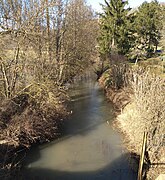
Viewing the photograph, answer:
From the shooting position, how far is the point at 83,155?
12.0m

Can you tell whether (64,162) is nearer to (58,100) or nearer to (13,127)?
(13,127)

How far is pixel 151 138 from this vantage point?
413 inches

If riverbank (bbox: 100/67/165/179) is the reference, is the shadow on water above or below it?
below

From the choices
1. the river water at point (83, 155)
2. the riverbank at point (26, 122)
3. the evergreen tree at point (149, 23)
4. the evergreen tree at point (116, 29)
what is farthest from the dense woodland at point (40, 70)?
the evergreen tree at point (149, 23)

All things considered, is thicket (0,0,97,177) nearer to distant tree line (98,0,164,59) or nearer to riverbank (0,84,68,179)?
riverbank (0,84,68,179)

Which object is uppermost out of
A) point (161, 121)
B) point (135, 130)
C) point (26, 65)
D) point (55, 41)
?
point (55, 41)

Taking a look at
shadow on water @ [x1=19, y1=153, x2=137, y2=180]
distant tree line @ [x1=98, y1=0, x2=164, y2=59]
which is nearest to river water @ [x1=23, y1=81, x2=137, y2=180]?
shadow on water @ [x1=19, y1=153, x2=137, y2=180]

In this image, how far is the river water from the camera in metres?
10.6

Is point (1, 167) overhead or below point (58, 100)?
below

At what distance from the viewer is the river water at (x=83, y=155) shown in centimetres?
1055

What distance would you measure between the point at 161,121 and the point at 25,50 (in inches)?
341

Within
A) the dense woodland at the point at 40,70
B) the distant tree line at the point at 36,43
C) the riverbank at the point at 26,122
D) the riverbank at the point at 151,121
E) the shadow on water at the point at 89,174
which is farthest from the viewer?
the distant tree line at the point at 36,43

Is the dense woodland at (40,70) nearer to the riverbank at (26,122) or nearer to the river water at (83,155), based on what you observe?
the riverbank at (26,122)

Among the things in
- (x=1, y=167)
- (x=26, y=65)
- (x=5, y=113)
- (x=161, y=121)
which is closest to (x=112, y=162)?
(x=161, y=121)
